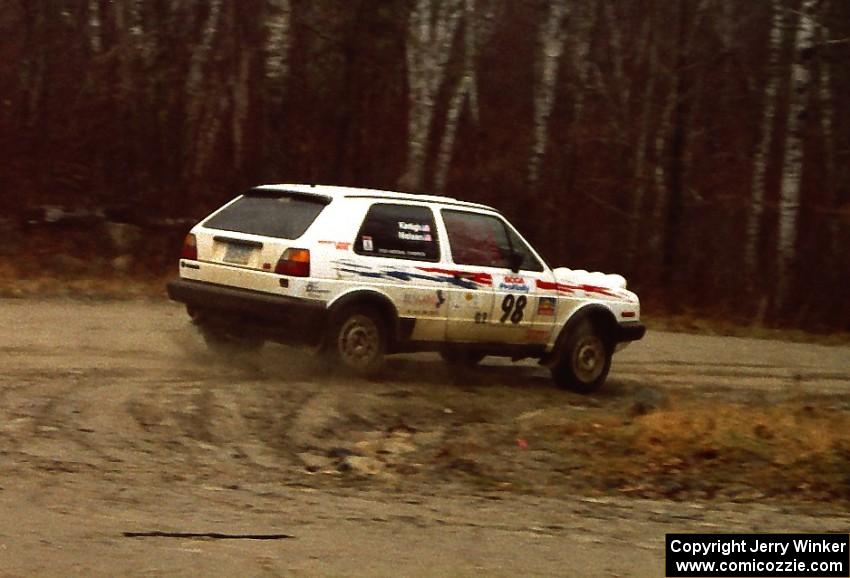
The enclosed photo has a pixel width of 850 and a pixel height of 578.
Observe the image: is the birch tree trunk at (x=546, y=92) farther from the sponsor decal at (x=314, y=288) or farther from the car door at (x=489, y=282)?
the sponsor decal at (x=314, y=288)

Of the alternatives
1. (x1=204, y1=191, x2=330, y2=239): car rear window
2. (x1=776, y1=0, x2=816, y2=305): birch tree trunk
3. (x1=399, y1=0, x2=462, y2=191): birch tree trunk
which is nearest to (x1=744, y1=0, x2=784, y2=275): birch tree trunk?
(x1=776, y1=0, x2=816, y2=305): birch tree trunk

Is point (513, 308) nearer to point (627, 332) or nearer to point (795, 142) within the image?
point (627, 332)

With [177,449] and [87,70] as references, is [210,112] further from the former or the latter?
[177,449]

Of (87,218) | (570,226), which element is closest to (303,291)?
(87,218)

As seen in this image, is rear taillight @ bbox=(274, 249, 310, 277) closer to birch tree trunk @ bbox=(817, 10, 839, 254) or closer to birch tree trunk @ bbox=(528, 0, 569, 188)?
birch tree trunk @ bbox=(528, 0, 569, 188)

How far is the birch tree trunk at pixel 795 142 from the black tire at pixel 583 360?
1026 cm

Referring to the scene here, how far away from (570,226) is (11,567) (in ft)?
71.2

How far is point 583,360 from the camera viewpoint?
1280cm

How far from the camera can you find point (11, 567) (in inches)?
216

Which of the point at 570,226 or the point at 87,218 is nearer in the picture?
the point at 87,218

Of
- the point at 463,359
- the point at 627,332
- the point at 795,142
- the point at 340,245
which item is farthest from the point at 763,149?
the point at 340,245

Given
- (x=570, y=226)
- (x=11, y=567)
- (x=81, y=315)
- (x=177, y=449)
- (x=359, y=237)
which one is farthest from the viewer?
(x=570, y=226)

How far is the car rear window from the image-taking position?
1102cm

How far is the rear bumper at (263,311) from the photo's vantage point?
1080cm
